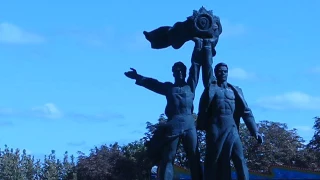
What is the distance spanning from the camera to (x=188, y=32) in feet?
57.0

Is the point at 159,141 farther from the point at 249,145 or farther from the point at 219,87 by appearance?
the point at 249,145

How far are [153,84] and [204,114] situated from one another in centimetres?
140

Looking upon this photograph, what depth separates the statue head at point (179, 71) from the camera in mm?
17016

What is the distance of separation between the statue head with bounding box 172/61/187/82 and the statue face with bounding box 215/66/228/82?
0.73 meters

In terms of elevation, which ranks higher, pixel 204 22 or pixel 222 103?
pixel 204 22

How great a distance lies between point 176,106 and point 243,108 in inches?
54.4

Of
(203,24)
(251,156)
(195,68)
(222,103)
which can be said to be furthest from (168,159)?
(251,156)

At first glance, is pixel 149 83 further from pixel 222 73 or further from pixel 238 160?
pixel 238 160

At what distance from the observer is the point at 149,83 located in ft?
57.4

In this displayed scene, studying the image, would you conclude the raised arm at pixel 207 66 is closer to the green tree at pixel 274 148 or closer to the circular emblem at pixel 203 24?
the circular emblem at pixel 203 24

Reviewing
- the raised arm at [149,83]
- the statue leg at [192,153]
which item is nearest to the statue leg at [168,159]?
the statue leg at [192,153]

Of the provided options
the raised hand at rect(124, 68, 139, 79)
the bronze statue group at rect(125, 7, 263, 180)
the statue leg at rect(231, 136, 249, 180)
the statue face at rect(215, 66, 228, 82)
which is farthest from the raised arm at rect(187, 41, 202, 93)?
the statue leg at rect(231, 136, 249, 180)

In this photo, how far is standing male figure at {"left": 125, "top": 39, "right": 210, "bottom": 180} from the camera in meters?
16.6

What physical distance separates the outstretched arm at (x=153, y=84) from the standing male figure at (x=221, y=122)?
2.98 ft
